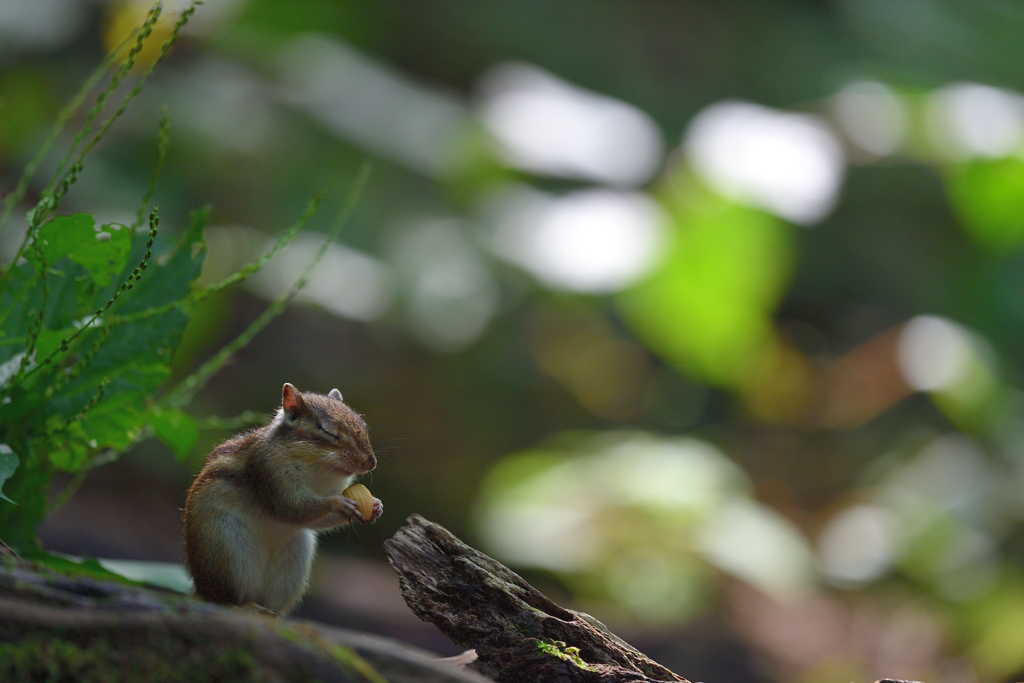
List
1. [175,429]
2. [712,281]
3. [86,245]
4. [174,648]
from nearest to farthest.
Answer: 1. [174,648]
2. [86,245]
3. [175,429]
4. [712,281]

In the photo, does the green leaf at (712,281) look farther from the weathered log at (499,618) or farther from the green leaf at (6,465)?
the green leaf at (6,465)

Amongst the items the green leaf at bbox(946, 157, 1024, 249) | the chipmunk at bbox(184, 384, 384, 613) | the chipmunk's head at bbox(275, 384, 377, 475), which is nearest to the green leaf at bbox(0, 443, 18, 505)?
the chipmunk at bbox(184, 384, 384, 613)

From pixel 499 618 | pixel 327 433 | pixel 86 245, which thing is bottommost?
pixel 499 618

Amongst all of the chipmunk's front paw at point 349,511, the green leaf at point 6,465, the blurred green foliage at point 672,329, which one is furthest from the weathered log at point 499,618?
the blurred green foliage at point 672,329

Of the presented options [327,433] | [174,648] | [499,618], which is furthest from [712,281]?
[174,648]

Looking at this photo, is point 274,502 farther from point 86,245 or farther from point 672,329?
point 672,329

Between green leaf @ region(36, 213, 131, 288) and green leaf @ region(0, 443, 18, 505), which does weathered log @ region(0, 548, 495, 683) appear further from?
green leaf @ region(36, 213, 131, 288)
